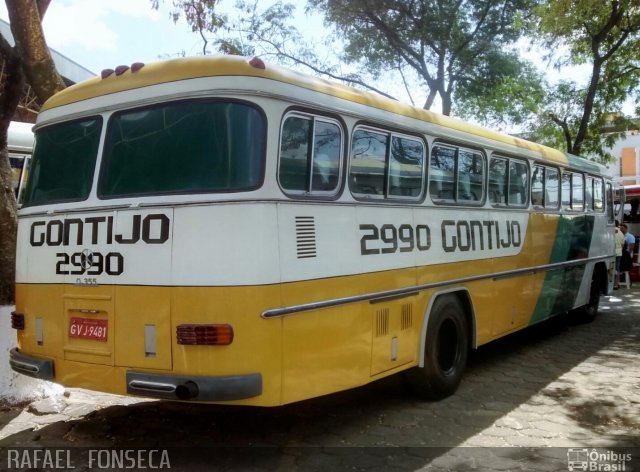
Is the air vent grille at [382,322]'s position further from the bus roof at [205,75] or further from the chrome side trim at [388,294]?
the bus roof at [205,75]

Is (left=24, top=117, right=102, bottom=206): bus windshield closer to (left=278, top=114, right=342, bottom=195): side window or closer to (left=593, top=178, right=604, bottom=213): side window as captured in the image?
(left=278, top=114, right=342, bottom=195): side window

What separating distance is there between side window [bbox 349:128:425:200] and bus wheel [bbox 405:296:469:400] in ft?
3.70

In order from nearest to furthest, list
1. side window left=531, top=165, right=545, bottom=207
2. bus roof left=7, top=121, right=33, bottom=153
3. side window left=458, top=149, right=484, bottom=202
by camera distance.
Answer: side window left=458, top=149, right=484, bottom=202
side window left=531, top=165, right=545, bottom=207
bus roof left=7, top=121, right=33, bottom=153

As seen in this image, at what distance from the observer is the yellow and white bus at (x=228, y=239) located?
148 inches

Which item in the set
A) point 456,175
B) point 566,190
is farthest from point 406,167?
point 566,190

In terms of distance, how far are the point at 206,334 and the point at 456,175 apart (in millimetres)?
3257

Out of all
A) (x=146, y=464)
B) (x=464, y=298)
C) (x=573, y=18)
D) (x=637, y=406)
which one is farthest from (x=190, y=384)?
(x=573, y=18)

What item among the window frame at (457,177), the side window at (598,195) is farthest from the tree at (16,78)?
the side window at (598,195)

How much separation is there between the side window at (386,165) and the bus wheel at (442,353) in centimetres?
113

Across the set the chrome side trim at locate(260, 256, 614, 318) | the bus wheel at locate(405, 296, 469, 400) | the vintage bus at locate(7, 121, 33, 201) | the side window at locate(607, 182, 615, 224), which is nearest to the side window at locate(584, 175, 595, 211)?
the side window at locate(607, 182, 615, 224)

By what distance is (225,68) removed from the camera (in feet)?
12.9

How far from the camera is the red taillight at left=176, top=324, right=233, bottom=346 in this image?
3.72m

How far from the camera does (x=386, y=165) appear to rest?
496 cm

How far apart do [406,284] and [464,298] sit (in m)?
1.23
